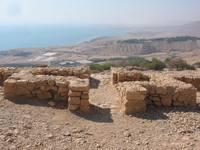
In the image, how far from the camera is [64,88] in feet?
33.3

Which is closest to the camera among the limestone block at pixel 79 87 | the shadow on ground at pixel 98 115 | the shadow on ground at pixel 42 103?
the shadow on ground at pixel 98 115

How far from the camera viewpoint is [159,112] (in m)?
9.64

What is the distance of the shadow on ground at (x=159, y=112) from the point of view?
30.5 ft

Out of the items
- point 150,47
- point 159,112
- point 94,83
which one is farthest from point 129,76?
point 150,47

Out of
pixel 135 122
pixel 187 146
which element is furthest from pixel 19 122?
pixel 187 146

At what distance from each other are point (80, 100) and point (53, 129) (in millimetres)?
1777

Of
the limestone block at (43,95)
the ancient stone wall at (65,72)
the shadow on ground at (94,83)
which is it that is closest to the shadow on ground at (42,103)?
the limestone block at (43,95)

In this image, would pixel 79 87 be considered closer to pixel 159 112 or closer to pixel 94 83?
pixel 159 112

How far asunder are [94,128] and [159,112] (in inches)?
88.8

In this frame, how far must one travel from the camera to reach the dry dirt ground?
7.24 meters

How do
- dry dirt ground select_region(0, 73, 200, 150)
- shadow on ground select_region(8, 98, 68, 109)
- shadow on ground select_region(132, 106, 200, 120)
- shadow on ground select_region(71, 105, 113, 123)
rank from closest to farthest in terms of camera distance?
1. dry dirt ground select_region(0, 73, 200, 150)
2. shadow on ground select_region(71, 105, 113, 123)
3. shadow on ground select_region(132, 106, 200, 120)
4. shadow on ground select_region(8, 98, 68, 109)

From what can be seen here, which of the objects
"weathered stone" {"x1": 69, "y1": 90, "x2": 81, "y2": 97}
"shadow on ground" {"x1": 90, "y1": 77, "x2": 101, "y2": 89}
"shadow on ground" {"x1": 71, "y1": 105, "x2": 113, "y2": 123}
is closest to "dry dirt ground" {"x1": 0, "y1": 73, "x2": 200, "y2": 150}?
"shadow on ground" {"x1": 71, "y1": 105, "x2": 113, "y2": 123}

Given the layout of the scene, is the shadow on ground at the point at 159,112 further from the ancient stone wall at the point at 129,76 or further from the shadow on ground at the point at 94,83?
the shadow on ground at the point at 94,83

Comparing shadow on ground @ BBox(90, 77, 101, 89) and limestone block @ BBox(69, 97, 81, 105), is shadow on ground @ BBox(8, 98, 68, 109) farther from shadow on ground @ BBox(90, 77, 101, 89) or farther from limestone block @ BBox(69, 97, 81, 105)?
shadow on ground @ BBox(90, 77, 101, 89)
